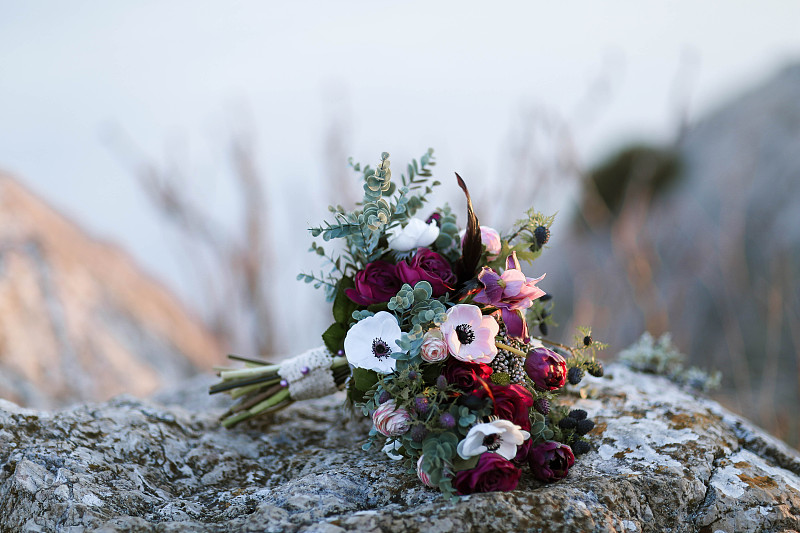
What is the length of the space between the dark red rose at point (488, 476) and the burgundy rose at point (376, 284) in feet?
1.66

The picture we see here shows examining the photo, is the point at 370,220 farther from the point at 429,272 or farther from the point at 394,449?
the point at 394,449

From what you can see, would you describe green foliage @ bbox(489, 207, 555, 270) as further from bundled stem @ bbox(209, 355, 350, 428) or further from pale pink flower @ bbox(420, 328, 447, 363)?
bundled stem @ bbox(209, 355, 350, 428)

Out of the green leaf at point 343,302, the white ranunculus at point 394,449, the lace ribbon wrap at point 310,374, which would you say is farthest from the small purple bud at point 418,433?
the lace ribbon wrap at point 310,374

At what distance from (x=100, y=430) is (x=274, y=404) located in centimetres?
57

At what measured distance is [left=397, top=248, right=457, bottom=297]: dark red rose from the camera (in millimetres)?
1533

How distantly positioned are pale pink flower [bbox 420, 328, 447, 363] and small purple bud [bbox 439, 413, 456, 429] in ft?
0.45

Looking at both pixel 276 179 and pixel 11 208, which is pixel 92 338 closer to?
pixel 11 208

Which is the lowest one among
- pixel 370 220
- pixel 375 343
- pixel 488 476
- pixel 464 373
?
pixel 488 476

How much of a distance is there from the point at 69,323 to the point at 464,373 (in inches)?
116

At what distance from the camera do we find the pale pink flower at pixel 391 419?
1.41 meters

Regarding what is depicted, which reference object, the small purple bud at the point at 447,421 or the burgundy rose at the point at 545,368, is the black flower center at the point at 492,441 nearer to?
the small purple bud at the point at 447,421

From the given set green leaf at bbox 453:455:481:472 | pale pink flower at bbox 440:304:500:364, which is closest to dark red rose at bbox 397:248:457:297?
pale pink flower at bbox 440:304:500:364

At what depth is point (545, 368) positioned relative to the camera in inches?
59.6

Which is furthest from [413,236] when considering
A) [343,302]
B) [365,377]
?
[365,377]
